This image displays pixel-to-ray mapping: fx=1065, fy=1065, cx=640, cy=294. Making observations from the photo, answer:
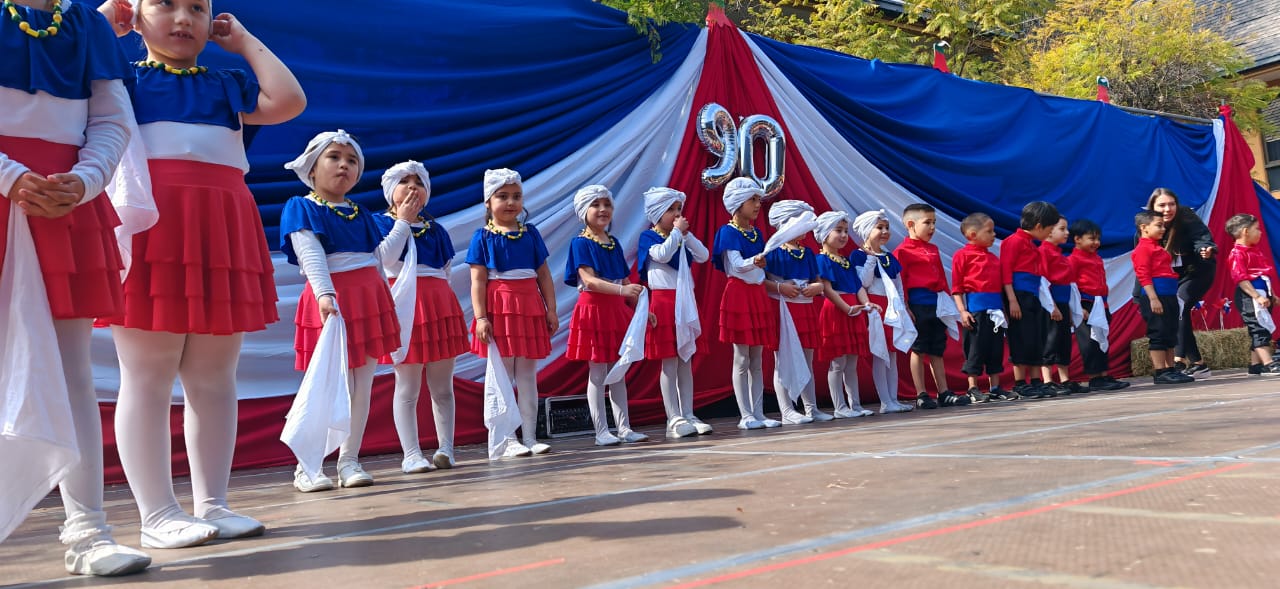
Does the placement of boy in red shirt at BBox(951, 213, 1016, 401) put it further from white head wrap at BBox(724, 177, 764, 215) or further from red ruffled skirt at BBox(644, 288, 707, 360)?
red ruffled skirt at BBox(644, 288, 707, 360)

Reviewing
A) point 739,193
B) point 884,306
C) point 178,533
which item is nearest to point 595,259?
point 739,193

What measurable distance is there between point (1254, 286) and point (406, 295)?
680 cm

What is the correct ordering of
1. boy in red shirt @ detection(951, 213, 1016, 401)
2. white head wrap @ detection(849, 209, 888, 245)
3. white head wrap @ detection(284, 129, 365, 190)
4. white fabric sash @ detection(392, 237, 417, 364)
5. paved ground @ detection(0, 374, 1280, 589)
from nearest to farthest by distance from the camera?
paved ground @ detection(0, 374, 1280, 589)
white head wrap @ detection(284, 129, 365, 190)
white fabric sash @ detection(392, 237, 417, 364)
white head wrap @ detection(849, 209, 888, 245)
boy in red shirt @ detection(951, 213, 1016, 401)

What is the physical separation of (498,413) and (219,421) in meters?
2.07

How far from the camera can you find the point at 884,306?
23.4 ft

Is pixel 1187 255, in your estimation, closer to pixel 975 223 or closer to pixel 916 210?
pixel 975 223

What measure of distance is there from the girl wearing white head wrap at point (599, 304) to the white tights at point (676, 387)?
0.27 m

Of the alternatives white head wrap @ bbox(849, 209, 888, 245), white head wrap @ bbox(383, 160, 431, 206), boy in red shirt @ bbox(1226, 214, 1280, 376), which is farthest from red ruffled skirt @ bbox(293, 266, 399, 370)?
boy in red shirt @ bbox(1226, 214, 1280, 376)

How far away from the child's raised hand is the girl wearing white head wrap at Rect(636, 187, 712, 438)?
3133mm

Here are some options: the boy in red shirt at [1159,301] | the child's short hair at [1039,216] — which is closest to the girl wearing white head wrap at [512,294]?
the child's short hair at [1039,216]

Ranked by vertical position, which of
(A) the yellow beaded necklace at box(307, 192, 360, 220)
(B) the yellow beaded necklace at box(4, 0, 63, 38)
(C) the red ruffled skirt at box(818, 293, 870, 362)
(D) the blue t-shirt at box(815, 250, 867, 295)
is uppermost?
(B) the yellow beaded necklace at box(4, 0, 63, 38)

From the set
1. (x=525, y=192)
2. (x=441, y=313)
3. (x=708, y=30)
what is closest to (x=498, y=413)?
(x=441, y=313)

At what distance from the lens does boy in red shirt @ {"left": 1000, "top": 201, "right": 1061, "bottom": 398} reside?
7395 millimetres

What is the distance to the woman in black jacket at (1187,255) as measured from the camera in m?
7.95
